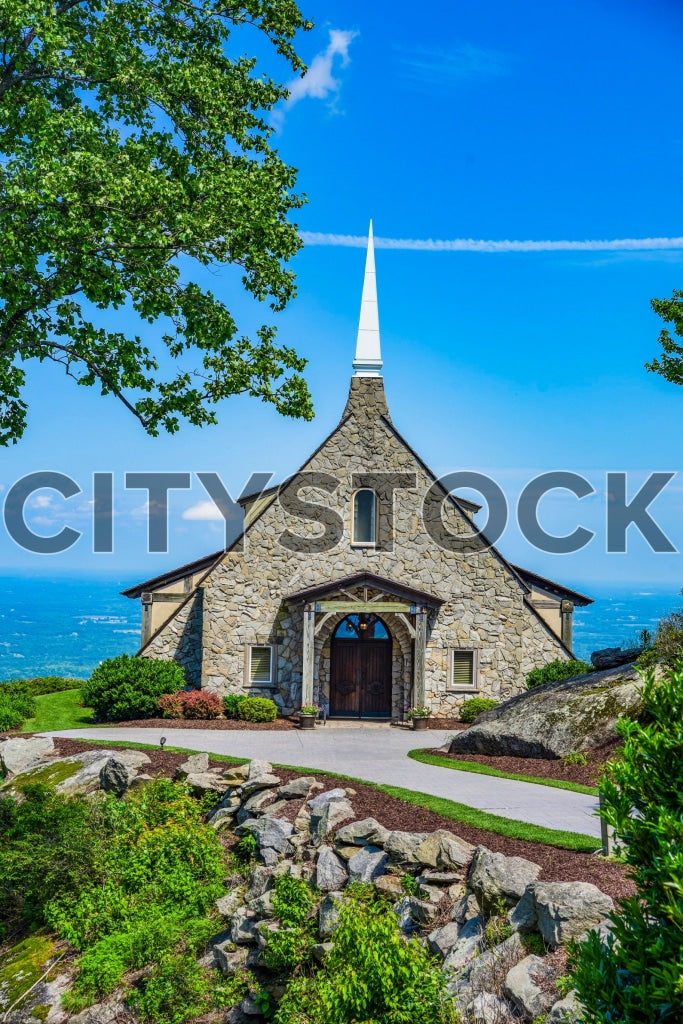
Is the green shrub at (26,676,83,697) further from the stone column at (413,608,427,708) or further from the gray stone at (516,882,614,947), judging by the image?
the gray stone at (516,882,614,947)

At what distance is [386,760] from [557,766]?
3290mm

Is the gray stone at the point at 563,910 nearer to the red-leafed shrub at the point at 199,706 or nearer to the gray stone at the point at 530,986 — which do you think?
the gray stone at the point at 530,986

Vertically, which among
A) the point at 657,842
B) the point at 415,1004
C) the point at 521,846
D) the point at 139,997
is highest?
the point at 657,842

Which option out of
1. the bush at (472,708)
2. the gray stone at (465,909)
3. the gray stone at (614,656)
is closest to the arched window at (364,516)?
the bush at (472,708)

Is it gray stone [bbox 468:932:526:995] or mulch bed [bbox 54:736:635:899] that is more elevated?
mulch bed [bbox 54:736:635:899]

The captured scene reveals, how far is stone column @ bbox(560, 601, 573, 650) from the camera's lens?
26828mm

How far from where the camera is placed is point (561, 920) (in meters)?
7.07

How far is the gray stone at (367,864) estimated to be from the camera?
958 cm

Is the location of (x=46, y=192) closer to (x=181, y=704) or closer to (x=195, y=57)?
(x=195, y=57)

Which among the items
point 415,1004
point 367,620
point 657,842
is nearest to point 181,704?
point 367,620

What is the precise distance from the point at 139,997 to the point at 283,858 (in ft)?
7.67

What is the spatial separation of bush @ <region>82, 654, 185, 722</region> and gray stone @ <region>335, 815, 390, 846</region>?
1295 centimetres

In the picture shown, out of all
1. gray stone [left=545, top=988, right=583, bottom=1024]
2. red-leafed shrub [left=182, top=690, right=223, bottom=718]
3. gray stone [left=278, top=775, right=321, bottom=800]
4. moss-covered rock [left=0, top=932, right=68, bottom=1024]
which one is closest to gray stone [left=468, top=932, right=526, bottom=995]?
gray stone [left=545, top=988, right=583, bottom=1024]

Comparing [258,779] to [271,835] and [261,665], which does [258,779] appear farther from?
[261,665]
